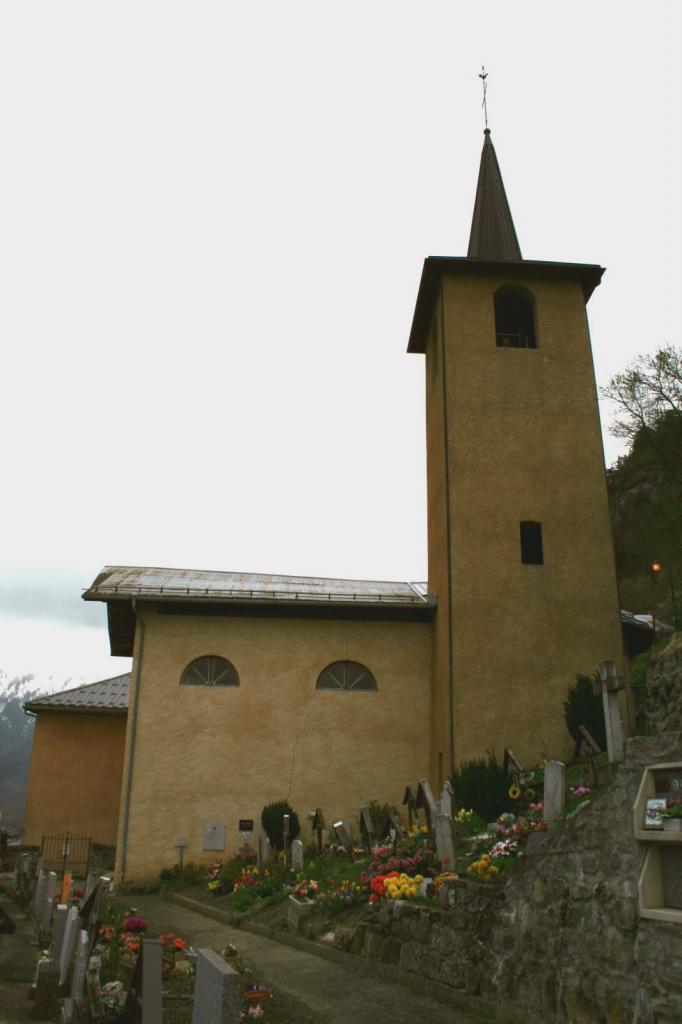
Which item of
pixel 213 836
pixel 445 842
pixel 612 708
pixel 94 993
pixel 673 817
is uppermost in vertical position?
pixel 612 708

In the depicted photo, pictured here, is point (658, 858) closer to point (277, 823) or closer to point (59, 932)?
point (59, 932)

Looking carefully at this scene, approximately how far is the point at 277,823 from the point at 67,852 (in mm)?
7519

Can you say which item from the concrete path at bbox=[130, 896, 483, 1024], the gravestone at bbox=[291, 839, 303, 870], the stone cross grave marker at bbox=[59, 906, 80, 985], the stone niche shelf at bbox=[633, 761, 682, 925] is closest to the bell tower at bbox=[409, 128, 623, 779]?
the gravestone at bbox=[291, 839, 303, 870]

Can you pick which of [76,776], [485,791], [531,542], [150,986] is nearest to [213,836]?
[485,791]

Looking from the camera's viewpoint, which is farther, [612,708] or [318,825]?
[318,825]

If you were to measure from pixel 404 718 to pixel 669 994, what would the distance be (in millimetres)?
14103

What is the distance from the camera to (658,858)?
5.64 meters

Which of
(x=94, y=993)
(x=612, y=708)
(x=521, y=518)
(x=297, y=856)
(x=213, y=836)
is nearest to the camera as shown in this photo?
(x=94, y=993)

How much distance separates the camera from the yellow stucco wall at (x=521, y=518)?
1708cm

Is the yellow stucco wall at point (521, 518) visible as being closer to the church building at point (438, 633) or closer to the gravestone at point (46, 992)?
the church building at point (438, 633)

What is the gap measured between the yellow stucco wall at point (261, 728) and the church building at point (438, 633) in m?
0.04

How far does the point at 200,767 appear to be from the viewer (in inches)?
717

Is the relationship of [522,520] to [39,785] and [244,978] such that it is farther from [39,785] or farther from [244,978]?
[39,785]

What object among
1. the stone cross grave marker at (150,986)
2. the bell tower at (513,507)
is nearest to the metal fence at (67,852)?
the bell tower at (513,507)
